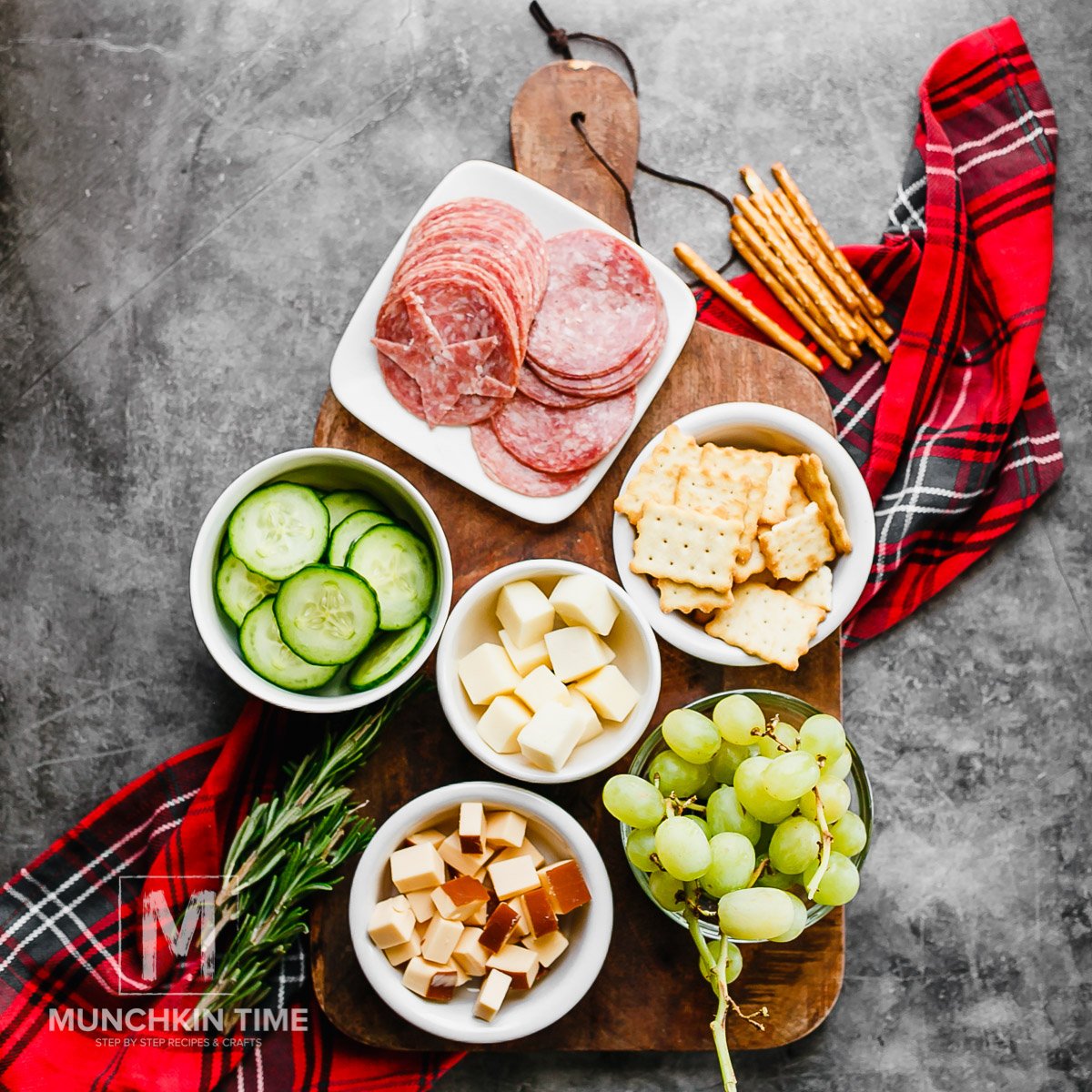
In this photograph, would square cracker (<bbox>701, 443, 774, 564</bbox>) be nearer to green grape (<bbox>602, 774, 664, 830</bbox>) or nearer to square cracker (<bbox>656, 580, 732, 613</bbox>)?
square cracker (<bbox>656, 580, 732, 613</bbox>)

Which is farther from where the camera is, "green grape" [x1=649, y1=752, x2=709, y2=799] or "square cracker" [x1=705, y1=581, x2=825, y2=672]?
"square cracker" [x1=705, y1=581, x2=825, y2=672]

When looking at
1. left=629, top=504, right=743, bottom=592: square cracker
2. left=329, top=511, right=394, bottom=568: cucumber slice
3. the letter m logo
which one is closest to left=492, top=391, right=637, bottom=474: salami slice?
left=629, top=504, right=743, bottom=592: square cracker

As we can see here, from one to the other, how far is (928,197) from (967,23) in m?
0.41

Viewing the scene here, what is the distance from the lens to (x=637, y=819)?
134 cm

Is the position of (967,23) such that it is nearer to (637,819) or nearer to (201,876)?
(637,819)

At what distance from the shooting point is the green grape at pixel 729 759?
4.63 feet

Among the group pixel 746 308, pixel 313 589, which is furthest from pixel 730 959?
pixel 746 308

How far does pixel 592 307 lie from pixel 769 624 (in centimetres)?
57

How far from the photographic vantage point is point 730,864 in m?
1.27

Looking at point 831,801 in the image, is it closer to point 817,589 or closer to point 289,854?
point 817,589

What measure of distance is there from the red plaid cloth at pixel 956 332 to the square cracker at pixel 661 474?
1.26 feet

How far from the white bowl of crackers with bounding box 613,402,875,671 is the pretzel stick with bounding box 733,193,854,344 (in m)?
0.37


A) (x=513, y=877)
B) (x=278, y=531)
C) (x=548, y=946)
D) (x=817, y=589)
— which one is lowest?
(x=548, y=946)

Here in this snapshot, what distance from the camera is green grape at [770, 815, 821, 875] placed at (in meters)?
1.29
